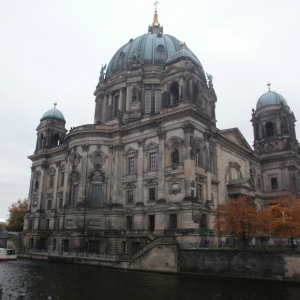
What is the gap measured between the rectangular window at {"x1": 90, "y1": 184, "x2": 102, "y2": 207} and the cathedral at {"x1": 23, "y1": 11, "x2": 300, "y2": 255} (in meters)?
0.15

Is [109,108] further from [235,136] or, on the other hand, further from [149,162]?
[235,136]

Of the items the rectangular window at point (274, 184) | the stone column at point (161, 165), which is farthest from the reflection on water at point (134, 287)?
the rectangular window at point (274, 184)

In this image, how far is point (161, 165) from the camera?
44.5 meters

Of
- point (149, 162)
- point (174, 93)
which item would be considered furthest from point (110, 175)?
point (174, 93)

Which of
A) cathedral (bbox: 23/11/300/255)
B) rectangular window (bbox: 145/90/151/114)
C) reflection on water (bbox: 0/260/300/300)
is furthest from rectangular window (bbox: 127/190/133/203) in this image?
reflection on water (bbox: 0/260/300/300)

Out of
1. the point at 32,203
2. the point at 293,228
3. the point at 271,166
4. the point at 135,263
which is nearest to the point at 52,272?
the point at 135,263

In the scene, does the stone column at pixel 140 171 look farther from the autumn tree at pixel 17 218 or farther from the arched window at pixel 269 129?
the autumn tree at pixel 17 218

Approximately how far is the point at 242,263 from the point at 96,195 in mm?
25545

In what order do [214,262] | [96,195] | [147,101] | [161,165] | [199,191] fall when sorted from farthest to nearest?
[147,101], [96,195], [161,165], [199,191], [214,262]

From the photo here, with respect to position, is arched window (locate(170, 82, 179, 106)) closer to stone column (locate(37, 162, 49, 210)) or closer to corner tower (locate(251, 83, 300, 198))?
corner tower (locate(251, 83, 300, 198))

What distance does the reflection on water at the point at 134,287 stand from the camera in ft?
72.3

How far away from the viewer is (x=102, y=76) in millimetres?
65188

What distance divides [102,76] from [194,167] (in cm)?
3217

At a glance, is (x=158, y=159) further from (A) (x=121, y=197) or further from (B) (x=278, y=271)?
(B) (x=278, y=271)
